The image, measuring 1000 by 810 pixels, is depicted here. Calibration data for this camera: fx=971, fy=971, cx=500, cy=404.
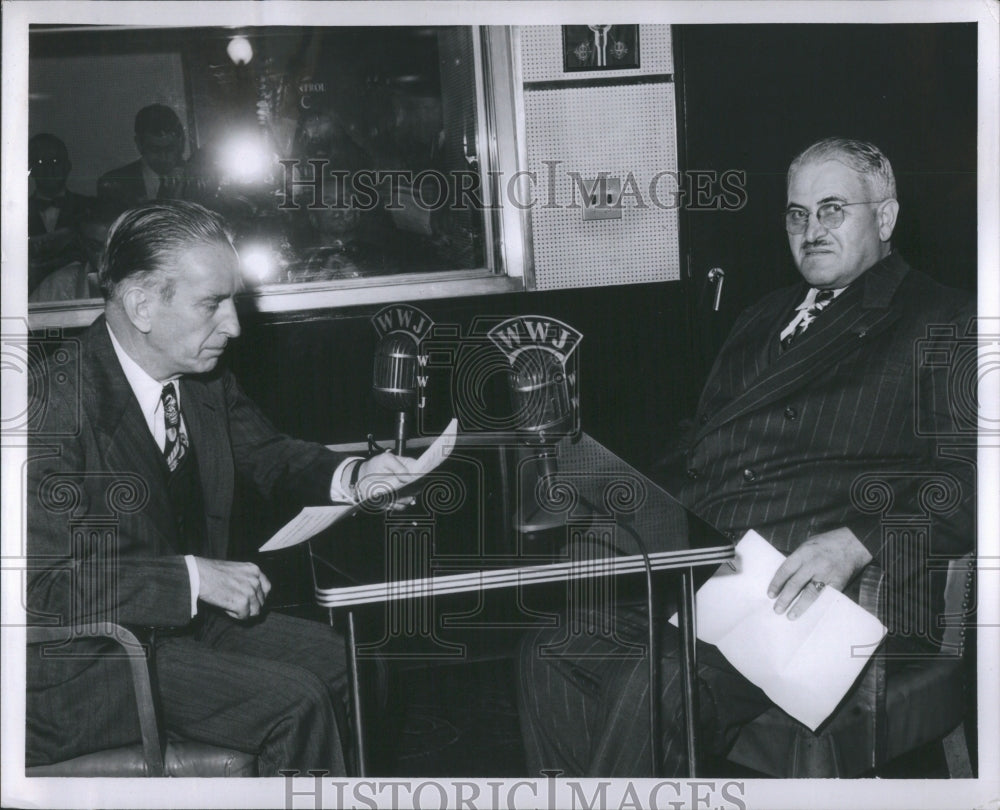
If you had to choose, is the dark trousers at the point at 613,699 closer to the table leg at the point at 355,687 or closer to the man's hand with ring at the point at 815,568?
the man's hand with ring at the point at 815,568

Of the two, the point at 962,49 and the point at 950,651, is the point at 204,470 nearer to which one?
the point at 950,651

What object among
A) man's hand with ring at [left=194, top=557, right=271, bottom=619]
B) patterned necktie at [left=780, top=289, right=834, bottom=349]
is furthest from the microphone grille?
patterned necktie at [left=780, top=289, right=834, bottom=349]

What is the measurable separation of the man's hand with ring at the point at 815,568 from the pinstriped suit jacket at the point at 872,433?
0.03 meters

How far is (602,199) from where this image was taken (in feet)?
7.85

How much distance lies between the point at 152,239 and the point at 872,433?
1.74 m

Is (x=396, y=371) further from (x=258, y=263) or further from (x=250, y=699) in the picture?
(x=250, y=699)

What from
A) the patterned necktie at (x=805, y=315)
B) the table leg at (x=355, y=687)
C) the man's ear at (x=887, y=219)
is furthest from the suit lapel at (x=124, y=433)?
the man's ear at (x=887, y=219)

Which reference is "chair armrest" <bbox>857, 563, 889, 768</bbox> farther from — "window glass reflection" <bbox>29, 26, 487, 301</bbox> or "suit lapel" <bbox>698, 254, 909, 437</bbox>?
"window glass reflection" <bbox>29, 26, 487, 301</bbox>

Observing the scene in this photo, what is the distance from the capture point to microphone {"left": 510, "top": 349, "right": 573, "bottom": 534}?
230 cm

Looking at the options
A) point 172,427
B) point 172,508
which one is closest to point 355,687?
point 172,508

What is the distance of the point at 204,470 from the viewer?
7.55 ft

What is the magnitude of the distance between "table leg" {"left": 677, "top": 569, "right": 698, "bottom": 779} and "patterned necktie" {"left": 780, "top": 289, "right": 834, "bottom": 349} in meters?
0.79

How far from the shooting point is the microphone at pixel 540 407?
230 centimetres

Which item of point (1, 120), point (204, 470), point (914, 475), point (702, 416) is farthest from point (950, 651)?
point (1, 120)
